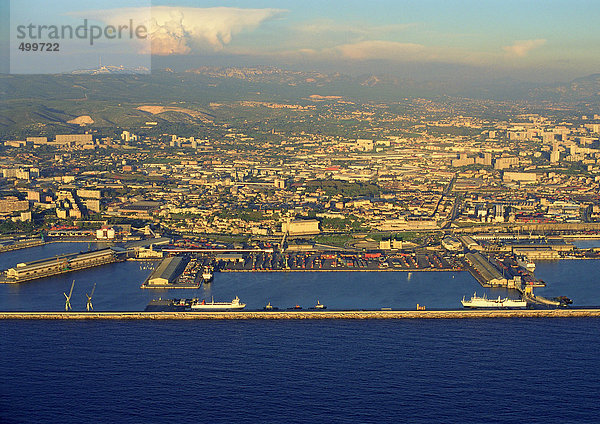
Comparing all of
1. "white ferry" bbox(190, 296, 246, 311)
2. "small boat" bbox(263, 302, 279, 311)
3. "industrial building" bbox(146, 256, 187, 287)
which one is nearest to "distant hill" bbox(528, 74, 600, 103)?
"industrial building" bbox(146, 256, 187, 287)

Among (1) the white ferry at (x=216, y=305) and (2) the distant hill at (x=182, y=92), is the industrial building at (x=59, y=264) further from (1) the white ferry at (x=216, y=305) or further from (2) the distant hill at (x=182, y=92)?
(2) the distant hill at (x=182, y=92)

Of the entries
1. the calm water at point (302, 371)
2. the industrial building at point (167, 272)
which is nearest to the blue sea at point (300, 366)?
the calm water at point (302, 371)

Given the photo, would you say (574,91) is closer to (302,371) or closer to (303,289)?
(303,289)

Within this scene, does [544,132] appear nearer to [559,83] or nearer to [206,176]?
[206,176]

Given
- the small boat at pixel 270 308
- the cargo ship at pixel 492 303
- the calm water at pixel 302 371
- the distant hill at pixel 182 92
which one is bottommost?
the calm water at pixel 302 371

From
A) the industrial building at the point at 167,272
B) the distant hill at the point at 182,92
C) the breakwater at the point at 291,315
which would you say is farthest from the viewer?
the distant hill at the point at 182,92

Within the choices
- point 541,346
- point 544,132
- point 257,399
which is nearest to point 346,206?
point 541,346

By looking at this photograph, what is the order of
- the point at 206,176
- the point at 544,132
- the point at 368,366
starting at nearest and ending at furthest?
the point at 368,366, the point at 206,176, the point at 544,132
